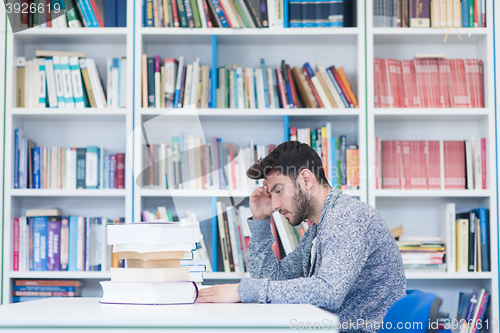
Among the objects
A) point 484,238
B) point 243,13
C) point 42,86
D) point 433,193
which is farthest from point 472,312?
point 42,86

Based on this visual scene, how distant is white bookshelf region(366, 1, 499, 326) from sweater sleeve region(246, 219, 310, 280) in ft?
2.78

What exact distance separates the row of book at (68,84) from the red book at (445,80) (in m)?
1.66

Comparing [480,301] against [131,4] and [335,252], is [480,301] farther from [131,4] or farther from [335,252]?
[131,4]

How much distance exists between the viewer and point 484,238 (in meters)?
2.72

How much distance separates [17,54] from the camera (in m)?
2.89

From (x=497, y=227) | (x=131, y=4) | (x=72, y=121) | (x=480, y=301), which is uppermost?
(x=131, y=4)

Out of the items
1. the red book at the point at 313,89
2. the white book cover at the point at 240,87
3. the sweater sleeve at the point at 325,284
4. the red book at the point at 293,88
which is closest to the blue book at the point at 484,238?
the red book at the point at 313,89

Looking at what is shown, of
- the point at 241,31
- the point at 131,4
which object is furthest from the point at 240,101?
the point at 131,4

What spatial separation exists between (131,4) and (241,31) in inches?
22.9

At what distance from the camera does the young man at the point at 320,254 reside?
1374 mm

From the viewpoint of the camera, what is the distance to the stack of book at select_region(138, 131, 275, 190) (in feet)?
9.07

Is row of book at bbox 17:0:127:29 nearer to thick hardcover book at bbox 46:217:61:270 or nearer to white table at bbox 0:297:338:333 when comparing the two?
thick hardcover book at bbox 46:217:61:270

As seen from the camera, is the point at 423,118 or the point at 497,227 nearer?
the point at 497,227

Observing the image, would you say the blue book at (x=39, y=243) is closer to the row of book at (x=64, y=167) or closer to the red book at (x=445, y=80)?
the row of book at (x=64, y=167)
